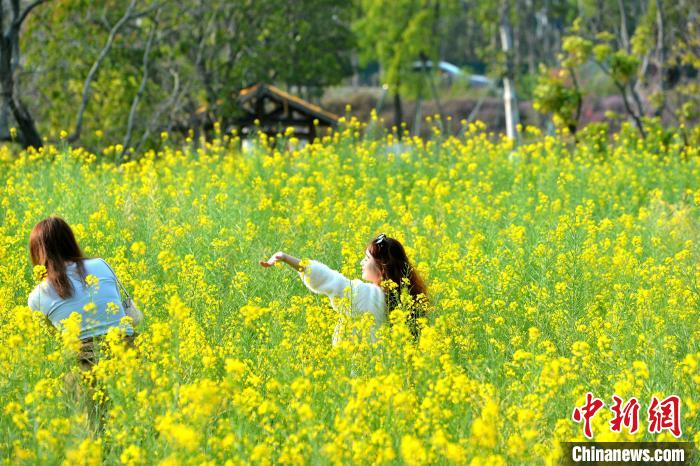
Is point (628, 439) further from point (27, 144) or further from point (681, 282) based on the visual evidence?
point (27, 144)

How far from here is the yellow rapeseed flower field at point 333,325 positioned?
434cm

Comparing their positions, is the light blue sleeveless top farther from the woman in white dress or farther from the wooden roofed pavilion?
the wooden roofed pavilion

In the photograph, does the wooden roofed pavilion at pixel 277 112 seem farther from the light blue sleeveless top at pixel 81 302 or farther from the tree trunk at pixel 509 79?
the light blue sleeveless top at pixel 81 302

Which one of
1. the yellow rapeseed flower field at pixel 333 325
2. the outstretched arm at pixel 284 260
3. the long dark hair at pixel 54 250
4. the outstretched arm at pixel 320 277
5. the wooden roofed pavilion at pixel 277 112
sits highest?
the long dark hair at pixel 54 250

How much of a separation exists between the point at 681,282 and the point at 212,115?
19.9 metres

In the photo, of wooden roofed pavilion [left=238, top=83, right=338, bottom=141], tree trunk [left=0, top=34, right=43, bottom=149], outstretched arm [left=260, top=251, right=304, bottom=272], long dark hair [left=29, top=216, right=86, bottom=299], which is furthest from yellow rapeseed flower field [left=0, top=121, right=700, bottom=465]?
wooden roofed pavilion [left=238, top=83, right=338, bottom=141]

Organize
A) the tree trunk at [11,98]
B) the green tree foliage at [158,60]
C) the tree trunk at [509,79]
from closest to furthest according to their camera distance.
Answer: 1. the tree trunk at [11,98]
2. the green tree foliage at [158,60]
3. the tree trunk at [509,79]

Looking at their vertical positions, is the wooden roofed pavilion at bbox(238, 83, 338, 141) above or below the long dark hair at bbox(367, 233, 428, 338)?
below

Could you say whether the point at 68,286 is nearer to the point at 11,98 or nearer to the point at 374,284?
the point at 374,284

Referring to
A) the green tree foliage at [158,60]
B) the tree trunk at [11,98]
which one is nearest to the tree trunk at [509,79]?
the green tree foliage at [158,60]

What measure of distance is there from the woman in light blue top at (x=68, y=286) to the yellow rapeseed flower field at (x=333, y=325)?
109 millimetres

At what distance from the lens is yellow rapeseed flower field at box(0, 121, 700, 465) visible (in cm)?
434

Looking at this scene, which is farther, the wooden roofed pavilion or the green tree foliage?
the wooden roofed pavilion

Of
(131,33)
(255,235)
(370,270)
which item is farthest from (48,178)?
(131,33)
